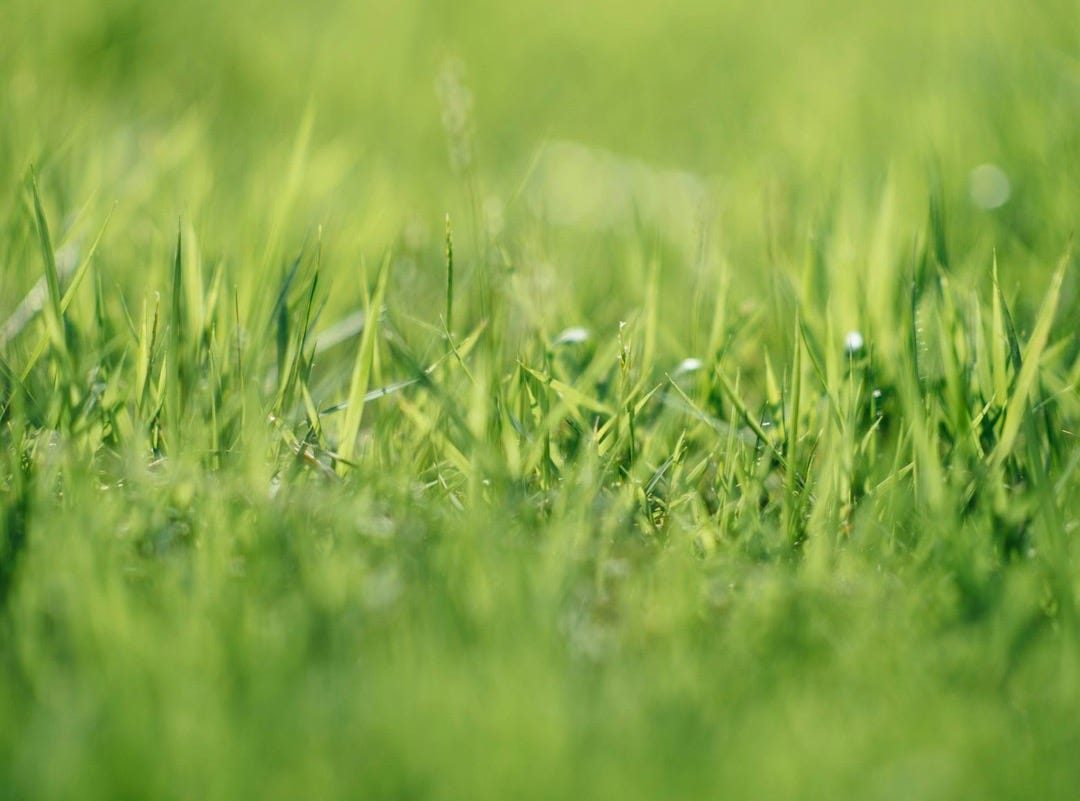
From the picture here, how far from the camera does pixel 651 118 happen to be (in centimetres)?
410

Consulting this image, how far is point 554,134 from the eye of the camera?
392 cm

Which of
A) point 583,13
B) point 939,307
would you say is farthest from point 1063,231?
point 583,13

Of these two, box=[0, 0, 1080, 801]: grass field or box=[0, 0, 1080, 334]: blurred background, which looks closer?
box=[0, 0, 1080, 801]: grass field

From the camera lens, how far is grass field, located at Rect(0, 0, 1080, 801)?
109cm

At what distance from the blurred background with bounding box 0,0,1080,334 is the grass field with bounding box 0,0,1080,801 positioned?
0.03 metres

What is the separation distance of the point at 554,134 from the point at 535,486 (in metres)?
2.53

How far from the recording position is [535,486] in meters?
1.64

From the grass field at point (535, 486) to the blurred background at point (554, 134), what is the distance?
27 mm

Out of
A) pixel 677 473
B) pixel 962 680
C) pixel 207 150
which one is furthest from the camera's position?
pixel 207 150

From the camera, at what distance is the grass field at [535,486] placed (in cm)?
109

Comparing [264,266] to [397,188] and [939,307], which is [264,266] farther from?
[397,188]

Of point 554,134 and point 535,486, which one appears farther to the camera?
point 554,134

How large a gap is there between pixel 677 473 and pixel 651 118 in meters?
2.74

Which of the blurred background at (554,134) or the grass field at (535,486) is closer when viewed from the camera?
the grass field at (535,486)
